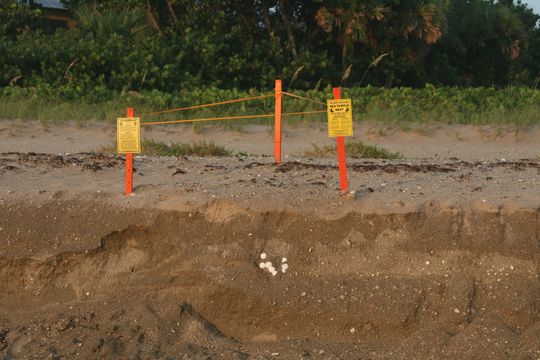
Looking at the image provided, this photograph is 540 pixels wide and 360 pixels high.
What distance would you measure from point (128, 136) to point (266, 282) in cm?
178

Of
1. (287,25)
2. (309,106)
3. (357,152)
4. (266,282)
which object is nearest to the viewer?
(266,282)

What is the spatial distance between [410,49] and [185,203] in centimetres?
1673

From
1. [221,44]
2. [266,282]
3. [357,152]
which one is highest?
[221,44]

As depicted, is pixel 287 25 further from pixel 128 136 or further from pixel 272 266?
pixel 272 266

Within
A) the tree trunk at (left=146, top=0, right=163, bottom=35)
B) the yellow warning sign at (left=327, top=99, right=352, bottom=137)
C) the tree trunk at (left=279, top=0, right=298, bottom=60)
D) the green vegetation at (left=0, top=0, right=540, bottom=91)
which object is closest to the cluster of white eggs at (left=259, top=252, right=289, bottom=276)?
the yellow warning sign at (left=327, top=99, right=352, bottom=137)

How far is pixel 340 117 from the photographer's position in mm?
7215

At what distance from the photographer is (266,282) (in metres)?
6.52

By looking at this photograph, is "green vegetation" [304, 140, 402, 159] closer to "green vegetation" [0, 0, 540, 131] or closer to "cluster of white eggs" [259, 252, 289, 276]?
"green vegetation" [0, 0, 540, 131]

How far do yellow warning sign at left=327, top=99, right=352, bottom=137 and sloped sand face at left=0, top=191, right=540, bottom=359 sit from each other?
75 cm

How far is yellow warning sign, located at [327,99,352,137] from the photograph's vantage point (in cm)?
721

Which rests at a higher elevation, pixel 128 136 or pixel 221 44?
pixel 221 44

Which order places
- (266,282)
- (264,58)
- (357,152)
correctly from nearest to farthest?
(266,282), (357,152), (264,58)

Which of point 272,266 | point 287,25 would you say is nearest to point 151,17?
point 287,25

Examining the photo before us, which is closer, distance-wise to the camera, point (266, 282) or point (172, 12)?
point (266, 282)
